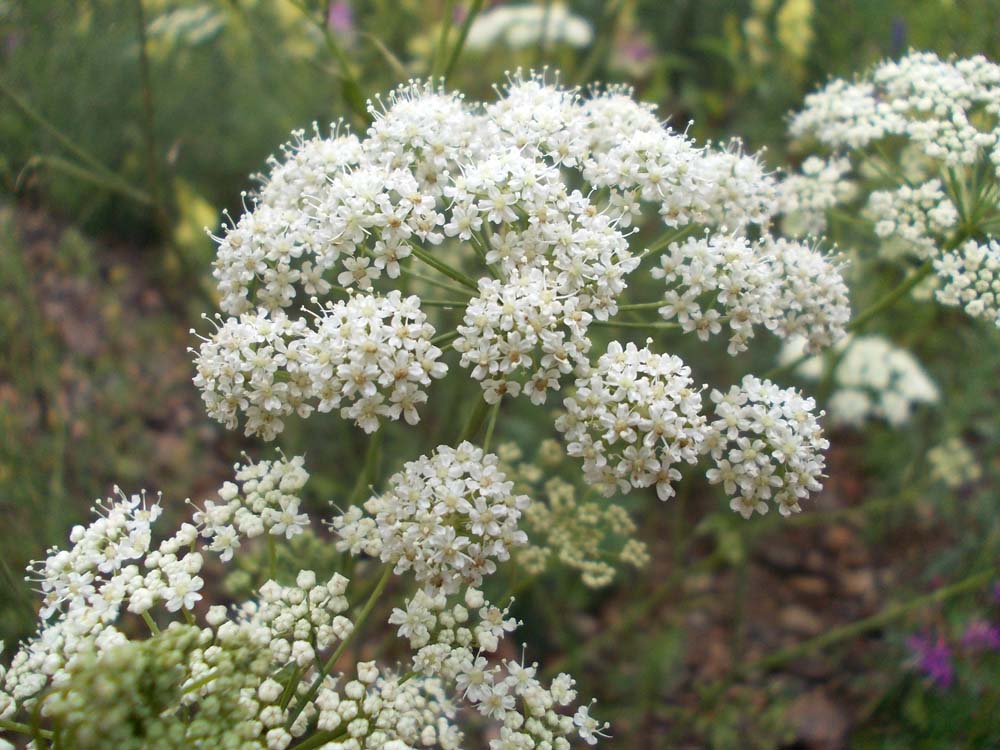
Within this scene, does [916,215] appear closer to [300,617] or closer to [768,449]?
[768,449]

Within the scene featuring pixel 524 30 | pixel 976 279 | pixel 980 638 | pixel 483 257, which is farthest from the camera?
pixel 524 30

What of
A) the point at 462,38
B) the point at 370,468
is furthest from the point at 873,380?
the point at 370,468

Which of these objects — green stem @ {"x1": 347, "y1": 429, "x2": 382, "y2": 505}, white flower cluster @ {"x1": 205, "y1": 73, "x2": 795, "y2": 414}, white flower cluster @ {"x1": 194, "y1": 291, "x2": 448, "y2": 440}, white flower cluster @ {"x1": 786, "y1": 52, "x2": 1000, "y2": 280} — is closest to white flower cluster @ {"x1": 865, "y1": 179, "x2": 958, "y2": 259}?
white flower cluster @ {"x1": 786, "y1": 52, "x2": 1000, "y2": 280}

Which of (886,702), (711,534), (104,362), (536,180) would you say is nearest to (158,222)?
(104,362)

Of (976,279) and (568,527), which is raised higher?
(976,279)

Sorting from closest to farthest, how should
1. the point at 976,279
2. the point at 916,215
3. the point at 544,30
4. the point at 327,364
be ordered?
the point at 327,364, the point at 976,279, the point at 916,215, the point at 544,30

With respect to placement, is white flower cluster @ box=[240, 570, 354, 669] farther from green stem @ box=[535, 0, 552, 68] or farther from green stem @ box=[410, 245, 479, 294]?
green stem @ box=[535, 0, 552, 68]
